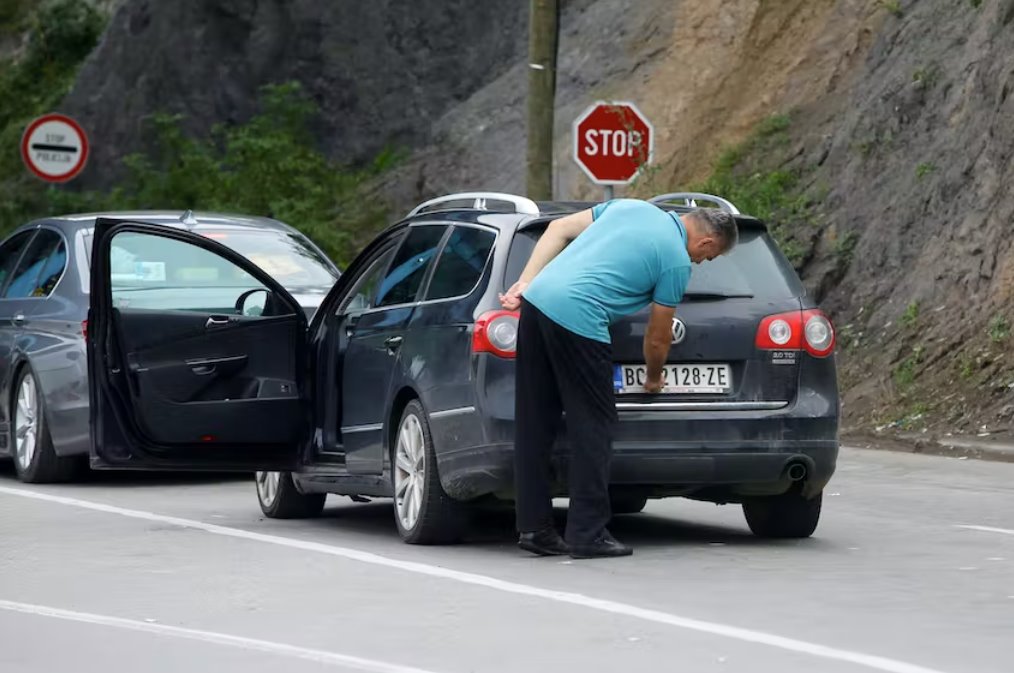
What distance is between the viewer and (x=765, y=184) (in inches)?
838

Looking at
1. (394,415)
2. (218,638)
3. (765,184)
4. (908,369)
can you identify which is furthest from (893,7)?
(218,638)

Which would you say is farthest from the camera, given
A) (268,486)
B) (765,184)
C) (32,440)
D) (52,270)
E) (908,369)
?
(765,184)

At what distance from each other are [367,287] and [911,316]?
26.0 ft

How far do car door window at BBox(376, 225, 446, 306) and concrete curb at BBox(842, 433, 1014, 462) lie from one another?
5.86 m

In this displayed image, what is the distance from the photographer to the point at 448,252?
10.5 meters

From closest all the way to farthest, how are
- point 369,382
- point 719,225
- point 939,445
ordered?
point 719,225, point 369,382, point 939,445

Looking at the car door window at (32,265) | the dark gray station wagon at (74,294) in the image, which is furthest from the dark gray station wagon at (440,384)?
the car door window at (32,265)

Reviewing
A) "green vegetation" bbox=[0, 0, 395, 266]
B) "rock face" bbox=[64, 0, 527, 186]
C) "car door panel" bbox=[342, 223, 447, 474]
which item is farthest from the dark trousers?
"rock face" bbox=[64, 0, 527, 186]

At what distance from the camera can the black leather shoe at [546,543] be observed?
31.9ft

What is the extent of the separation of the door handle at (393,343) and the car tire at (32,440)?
13.7 ft

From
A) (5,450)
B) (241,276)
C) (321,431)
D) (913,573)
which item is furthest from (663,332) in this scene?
(5,450)

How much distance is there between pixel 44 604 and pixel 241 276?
647cm

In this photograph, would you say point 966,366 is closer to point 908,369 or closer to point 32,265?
point 908,369

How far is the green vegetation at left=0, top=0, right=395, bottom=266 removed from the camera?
28.9 metres
